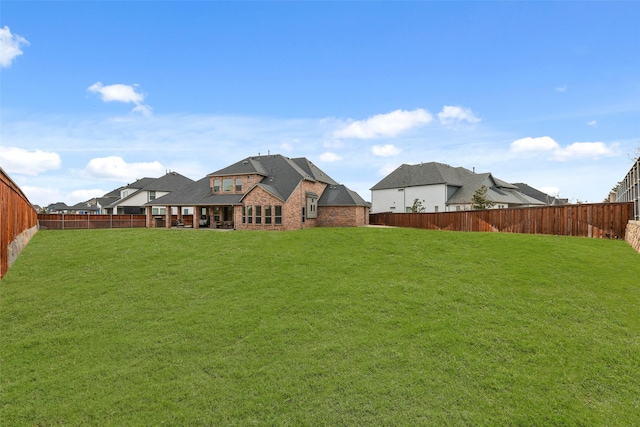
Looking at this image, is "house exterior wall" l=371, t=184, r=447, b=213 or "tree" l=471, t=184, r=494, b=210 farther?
"house exterior wall" l=371, t=184, r=447, b=213

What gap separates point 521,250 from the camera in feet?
49.6

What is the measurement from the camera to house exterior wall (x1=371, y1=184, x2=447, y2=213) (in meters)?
45.4

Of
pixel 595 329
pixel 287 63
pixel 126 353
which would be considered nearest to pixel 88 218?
pixel 287 63

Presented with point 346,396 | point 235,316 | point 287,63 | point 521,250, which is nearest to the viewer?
point 346,396

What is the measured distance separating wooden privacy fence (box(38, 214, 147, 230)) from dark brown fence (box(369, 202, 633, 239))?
33650mm

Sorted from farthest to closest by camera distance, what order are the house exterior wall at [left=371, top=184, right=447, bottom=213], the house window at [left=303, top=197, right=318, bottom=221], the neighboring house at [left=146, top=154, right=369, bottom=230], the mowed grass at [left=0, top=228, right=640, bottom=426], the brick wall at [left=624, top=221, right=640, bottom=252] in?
the house exterior wall at [left=371, top=184, right=447, bottom=213]
the house window at [left=303, top=197, right=318, bottom=221]
the neighboring house at [left=146, top=154, right=369, bottom=230]
the brick wall at [left=624, top=221, right=640, bottom=252]
the mowed grass at [left=0, top=228, right=640, bottom=426]

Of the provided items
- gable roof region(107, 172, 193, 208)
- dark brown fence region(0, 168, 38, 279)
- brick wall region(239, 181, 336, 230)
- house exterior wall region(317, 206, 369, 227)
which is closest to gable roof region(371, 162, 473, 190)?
house exterior wall region(317, 206, 369, 227)

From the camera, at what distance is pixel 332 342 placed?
8000 millimetres

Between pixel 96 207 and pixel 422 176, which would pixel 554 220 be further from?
pixel 96 207

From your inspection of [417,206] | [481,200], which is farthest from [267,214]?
[481,200]

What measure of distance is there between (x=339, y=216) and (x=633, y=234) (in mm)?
23064

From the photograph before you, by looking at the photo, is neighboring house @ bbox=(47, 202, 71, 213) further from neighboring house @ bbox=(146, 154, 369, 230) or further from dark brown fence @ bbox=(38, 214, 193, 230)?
neighboring house @ bbox=(146, 154, 369, 230)

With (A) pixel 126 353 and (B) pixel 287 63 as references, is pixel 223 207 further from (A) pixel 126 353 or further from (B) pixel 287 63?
(A) pixel 126 353

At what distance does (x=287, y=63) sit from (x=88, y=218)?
28127mm
